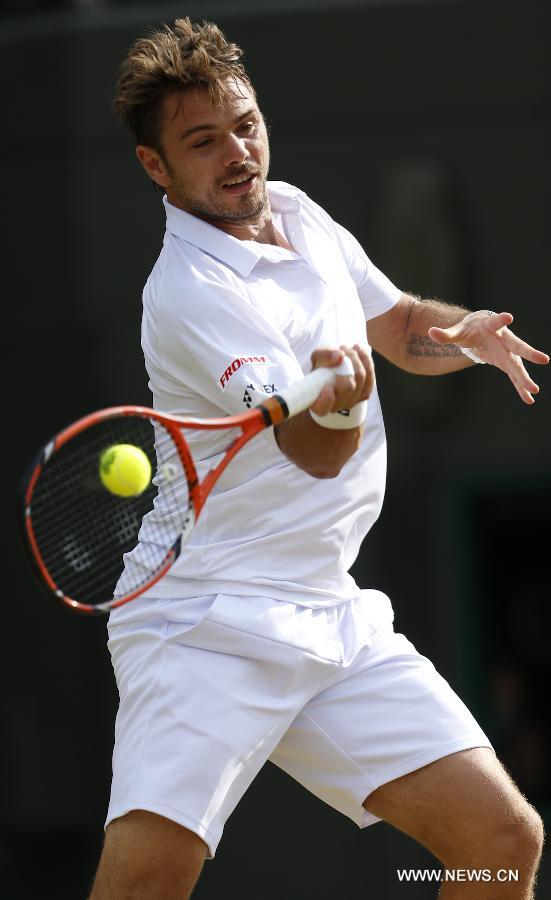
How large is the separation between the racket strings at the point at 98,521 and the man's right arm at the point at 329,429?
29 cm

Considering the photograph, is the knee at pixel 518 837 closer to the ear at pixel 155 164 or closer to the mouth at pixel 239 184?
the mouth at pixel 239 184

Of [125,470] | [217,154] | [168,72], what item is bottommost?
[125,470]

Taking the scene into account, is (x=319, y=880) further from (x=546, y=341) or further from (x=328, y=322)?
(x=328, y=322)

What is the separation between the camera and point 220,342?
10.9 feet

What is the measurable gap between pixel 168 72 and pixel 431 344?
91 centimetres

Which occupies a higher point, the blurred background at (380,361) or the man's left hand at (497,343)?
the man's left hand at (497,343)

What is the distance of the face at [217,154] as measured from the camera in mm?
3615

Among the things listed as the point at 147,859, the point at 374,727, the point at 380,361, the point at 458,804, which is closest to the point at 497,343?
the point at 374,727

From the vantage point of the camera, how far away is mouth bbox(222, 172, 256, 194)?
11.9 feet

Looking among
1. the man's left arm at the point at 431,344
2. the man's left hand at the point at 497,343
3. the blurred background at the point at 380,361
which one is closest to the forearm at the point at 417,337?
the man's left arm at the point at 431,344

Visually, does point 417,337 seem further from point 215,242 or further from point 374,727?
point 374,727

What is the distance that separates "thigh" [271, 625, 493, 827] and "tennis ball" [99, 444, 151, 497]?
60 cm

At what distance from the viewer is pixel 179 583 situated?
354 cm

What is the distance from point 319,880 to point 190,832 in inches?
148
